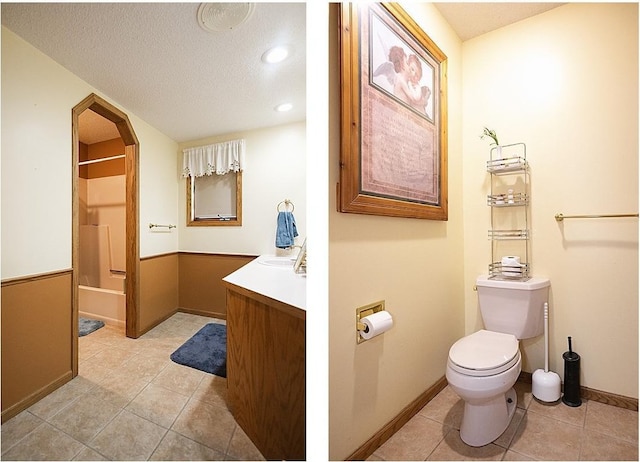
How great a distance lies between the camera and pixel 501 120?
1.80 meters

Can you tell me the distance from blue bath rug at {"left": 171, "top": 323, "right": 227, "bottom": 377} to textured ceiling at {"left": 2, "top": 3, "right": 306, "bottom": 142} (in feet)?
6.51

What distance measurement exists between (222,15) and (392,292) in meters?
1.56

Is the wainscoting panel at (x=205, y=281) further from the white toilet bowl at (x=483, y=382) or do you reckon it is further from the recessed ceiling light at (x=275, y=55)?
the white toilet bowl at (x=483, y=382)

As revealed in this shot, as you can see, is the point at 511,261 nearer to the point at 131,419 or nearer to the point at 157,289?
the point at 131,419

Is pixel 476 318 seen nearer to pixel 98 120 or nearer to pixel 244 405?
pixel 244 405

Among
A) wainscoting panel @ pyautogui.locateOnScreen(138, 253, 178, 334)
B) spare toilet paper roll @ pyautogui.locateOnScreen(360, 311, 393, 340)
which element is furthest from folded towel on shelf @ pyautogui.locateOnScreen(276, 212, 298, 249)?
spare toilet paper roll @ pyautogui.locateOnScreen(360, 311, 393, 340)

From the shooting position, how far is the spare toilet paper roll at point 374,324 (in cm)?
108

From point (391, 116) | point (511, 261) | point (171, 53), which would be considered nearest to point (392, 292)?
point (391, 116)

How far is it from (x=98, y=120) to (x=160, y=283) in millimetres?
1780

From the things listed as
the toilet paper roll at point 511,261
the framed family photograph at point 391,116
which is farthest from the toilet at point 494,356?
the framed family photograph at point 391,116

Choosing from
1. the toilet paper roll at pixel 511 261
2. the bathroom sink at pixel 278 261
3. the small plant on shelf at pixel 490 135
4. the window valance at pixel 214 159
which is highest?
the window valance at pixel 214 159

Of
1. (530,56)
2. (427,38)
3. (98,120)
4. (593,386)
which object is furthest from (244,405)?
(98,120)

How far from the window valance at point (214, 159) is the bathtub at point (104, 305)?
4.80ft

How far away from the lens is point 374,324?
1.08 meters
